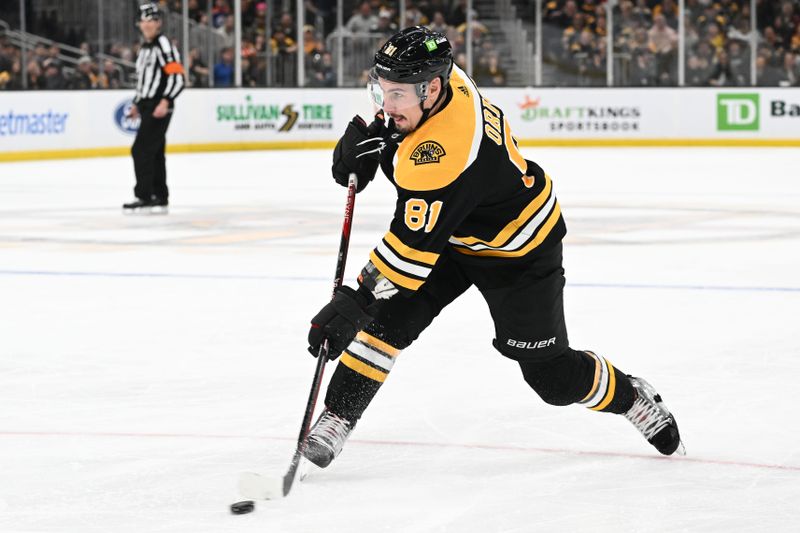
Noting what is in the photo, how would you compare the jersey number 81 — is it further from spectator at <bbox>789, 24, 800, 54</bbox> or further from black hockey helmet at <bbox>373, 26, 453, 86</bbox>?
spectator at <bbox>789, 24, 800, 54</bbox>

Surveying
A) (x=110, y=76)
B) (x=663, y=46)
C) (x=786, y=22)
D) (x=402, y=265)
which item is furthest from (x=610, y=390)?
(x=786, y=22)

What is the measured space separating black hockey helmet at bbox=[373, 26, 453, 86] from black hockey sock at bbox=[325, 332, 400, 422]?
1.85 feet

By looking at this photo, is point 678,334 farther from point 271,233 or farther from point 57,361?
point 271,233

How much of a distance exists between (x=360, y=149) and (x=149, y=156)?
20.9ft

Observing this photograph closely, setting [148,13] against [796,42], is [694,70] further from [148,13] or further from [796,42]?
[148,13]

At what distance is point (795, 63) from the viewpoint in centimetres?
1616

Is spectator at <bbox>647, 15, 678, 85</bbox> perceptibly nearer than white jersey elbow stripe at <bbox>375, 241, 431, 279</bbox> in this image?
No

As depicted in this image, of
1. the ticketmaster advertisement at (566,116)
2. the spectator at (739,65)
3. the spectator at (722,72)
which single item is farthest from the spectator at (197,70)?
the spectator at (739,65)

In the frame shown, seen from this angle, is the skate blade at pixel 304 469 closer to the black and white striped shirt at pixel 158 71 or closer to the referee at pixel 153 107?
the referee at pixel 153 107

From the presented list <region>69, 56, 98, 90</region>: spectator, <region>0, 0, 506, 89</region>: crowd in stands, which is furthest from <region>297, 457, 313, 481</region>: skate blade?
<region>0, 0, 506, 89</region>: crowd in stands

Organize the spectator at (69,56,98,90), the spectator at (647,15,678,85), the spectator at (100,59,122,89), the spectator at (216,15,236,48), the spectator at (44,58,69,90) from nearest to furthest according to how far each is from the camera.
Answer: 1. the spectator at (44,58,69,90)
2. the spectator at (69,56,98,90)
3. the spectator at (100,59,122,89)
4. the spectator at (216,15,236,48)
5. the spectator at (647,15,678,85)

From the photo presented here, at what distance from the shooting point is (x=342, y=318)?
259 centimetres

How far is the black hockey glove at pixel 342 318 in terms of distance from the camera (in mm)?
2586

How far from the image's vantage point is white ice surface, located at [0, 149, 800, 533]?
264cm
